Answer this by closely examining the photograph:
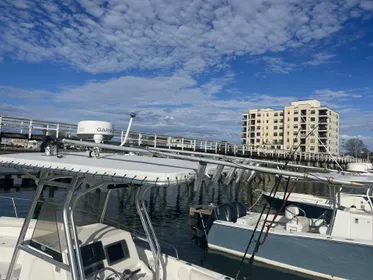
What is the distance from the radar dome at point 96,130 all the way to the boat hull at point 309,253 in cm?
799

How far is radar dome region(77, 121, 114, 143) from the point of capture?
17.9 ft

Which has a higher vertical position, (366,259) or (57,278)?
(57,278)

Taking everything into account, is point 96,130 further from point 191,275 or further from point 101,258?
point 191,275

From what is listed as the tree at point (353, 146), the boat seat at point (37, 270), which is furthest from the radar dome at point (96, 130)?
the tree at point (353, 146)

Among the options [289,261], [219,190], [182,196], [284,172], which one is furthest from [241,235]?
[219,190]

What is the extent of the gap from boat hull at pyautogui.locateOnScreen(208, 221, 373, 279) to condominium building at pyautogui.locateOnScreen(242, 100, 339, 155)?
3351 inches

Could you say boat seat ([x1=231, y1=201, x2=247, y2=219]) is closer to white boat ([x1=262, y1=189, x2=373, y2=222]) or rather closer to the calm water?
the calm water

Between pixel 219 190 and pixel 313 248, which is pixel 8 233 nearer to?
pixel 313 248

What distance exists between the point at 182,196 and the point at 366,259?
1775 cm

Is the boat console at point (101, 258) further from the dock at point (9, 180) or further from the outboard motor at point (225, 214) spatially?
the dock at point (9, 180)

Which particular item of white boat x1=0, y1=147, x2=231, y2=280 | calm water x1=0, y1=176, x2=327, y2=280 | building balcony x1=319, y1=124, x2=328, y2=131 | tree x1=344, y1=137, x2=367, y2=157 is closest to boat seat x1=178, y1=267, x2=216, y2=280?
white boat x1=0, y1=147, x2=231, y2=280

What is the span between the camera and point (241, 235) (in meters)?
11.9

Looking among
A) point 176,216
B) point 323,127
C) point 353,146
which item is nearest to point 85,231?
point 176,216

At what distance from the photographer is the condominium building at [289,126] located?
312ft
